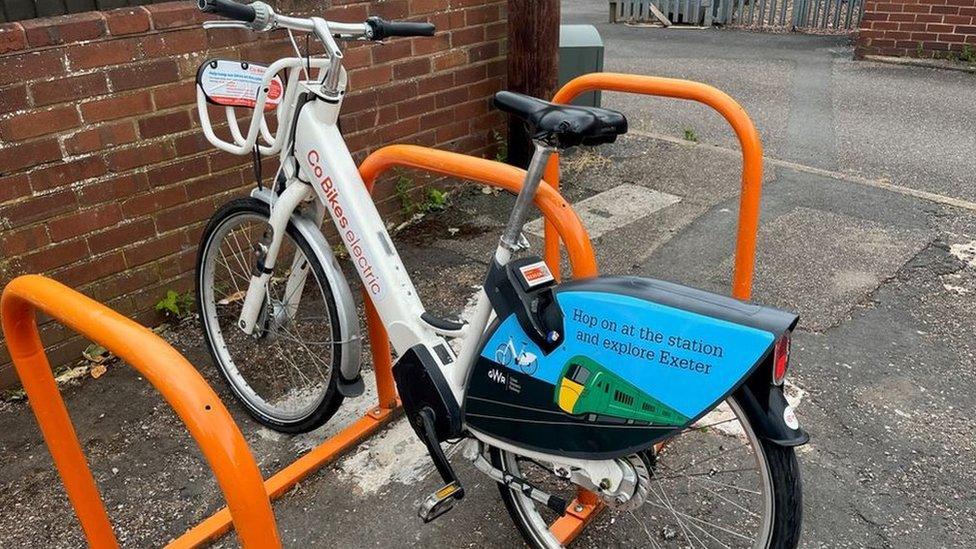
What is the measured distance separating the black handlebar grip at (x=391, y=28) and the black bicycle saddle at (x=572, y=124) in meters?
0.79

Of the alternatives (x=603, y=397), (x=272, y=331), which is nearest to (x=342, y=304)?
(x=272, y=331)

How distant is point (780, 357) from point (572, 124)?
663 millimetres

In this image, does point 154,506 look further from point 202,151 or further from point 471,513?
point 202,151

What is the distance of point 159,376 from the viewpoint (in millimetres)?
1244

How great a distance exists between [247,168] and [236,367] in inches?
42.0

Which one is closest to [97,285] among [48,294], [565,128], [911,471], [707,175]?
[48,294]

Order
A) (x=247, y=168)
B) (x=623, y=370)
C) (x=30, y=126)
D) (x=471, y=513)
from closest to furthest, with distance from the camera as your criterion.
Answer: (x=623, y=370)
(x=471, y=513)
(x=30, y=126)
(x=247, y=168)

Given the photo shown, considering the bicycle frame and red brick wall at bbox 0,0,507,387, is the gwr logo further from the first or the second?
red brick wall at bbox 0,0,507,387

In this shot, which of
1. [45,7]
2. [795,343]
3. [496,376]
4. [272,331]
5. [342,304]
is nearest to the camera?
[496,376]

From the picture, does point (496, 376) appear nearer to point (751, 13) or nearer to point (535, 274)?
point (535, 274)

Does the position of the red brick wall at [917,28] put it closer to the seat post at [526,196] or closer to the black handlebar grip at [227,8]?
the seat post at [526,196]

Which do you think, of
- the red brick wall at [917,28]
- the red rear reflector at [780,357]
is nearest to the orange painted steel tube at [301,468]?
the red rear reflector at [780,357]

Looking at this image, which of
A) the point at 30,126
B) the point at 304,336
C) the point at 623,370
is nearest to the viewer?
the point at 623,370

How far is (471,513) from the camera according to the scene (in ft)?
7.66
